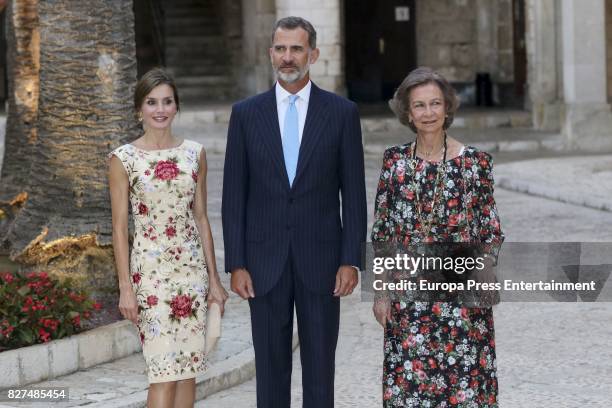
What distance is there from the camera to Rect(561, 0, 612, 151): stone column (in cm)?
2230

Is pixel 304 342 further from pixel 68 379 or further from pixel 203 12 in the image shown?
pixel 203 12

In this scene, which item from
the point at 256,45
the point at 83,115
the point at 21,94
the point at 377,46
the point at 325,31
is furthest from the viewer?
the point at 377,46

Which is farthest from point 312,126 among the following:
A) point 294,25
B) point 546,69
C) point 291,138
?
point 546,69

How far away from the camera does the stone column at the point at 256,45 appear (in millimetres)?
28000

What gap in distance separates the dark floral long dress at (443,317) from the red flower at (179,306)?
0.90 metres

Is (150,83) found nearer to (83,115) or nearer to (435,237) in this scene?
(435,237)

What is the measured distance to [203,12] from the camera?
31.2m

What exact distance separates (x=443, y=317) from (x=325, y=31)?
19332 mm

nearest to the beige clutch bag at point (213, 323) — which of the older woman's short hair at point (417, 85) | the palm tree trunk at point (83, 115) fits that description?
the older woman's short hair at point (417, 85)

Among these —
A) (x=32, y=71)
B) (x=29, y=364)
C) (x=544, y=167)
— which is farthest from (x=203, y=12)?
(x=29, y=364)

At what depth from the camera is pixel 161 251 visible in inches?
237

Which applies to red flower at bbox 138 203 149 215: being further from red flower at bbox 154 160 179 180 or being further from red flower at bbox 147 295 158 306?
red flower at bbox 147 295 158 306

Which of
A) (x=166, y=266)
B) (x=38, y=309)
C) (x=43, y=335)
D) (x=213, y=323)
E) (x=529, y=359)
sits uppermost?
(x=166, y=266)

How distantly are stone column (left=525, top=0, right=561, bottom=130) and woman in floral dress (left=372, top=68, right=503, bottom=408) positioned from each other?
19.4 metres
